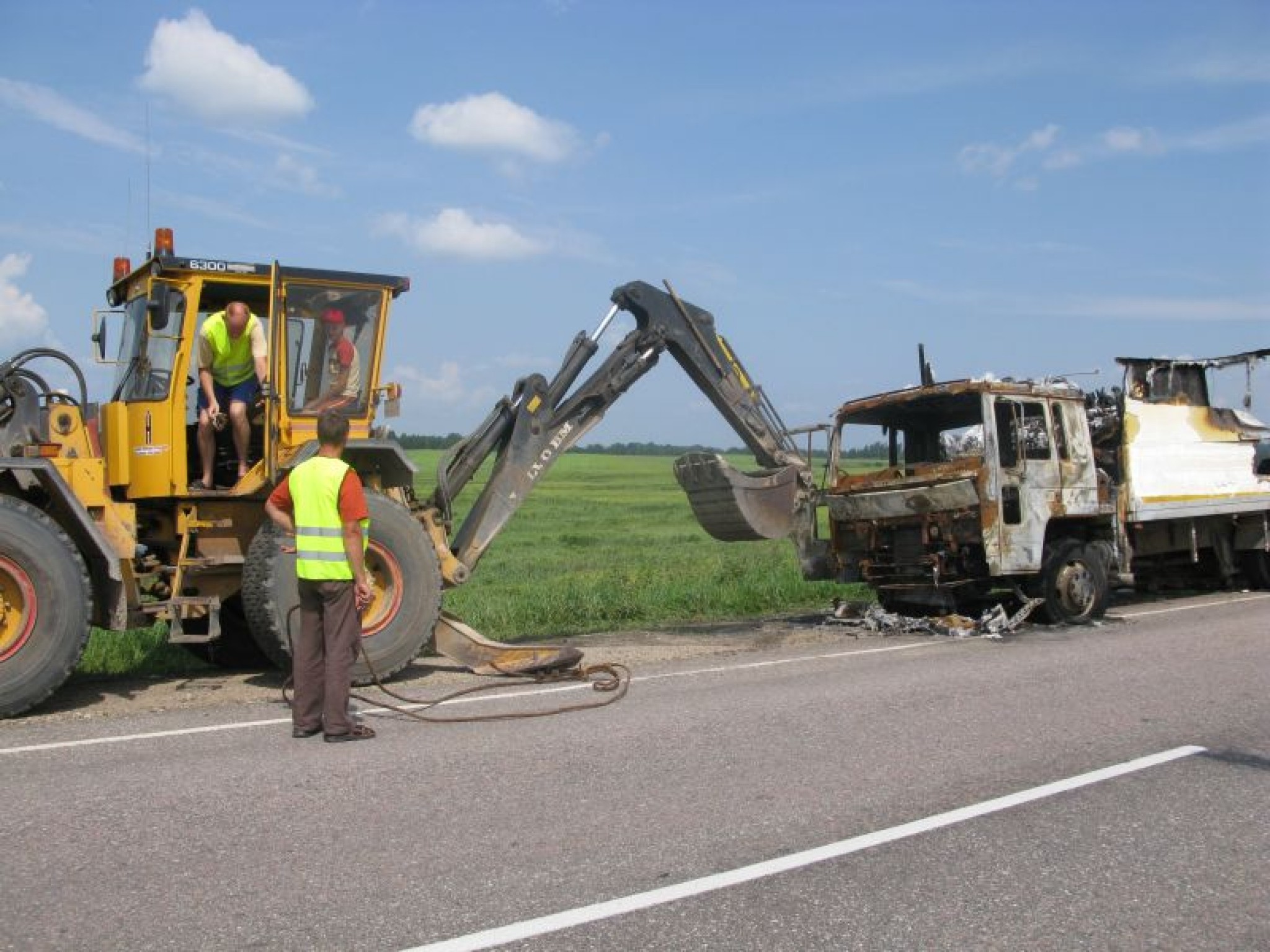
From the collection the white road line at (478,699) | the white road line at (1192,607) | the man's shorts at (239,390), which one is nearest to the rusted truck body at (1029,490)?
the white road line at (1192,607)

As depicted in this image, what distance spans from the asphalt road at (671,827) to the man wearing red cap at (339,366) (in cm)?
271

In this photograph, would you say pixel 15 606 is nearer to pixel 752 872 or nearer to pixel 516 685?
pixel 516 685

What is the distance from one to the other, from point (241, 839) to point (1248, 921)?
3921mm

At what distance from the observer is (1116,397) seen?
13609 mm

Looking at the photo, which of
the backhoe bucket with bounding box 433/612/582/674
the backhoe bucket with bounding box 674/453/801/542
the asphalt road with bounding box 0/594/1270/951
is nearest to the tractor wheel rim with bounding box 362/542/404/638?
the backhoe bucket with bounding box 433/612/582/674

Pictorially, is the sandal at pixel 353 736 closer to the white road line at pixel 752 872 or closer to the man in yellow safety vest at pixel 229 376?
the man in yellow safety vest at pixel 229 376

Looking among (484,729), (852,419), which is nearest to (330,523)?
(484,729)

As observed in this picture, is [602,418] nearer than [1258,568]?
Yes

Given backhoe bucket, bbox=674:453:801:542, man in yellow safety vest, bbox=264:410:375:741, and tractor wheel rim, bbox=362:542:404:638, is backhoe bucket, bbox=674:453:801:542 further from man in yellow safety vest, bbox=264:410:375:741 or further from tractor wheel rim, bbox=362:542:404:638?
man in yellow safety vest, bbox=264:410:375:741

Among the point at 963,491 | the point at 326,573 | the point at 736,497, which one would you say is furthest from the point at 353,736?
the point at 963,491

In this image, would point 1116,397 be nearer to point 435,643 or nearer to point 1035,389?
point 1035,389

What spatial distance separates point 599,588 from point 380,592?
24.2ft

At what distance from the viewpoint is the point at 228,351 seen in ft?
28.7

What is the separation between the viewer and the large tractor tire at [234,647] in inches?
386
